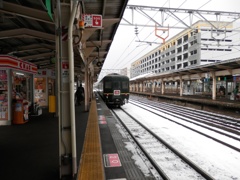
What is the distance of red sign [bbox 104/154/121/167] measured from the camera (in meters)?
4.48

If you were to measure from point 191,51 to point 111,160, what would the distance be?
5293 centimetres

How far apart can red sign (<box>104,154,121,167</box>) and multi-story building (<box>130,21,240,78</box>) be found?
30.5 metres

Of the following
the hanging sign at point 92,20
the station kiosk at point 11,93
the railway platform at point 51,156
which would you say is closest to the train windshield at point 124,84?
the station kiosk at point 11,93

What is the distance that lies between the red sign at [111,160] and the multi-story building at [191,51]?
30.5 meters

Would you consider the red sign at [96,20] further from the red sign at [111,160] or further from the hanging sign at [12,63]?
the hanging sign at [12,63]

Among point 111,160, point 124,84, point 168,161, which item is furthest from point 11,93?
point 124,84

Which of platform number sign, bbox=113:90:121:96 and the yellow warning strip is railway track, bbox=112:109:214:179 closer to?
the yellow warning strip

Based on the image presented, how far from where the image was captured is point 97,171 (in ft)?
11.2

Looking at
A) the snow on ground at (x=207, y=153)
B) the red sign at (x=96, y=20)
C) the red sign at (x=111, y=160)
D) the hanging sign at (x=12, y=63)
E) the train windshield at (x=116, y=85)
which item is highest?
the red sign at (x=96, y=20)

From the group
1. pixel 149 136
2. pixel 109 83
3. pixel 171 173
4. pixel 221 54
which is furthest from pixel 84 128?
pixel 221 54

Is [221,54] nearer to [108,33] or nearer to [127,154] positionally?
[108,33]

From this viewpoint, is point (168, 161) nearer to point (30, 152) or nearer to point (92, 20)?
point (30, 152)

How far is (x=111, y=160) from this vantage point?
4.70 meters

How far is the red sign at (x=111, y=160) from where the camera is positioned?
4.48 meters
